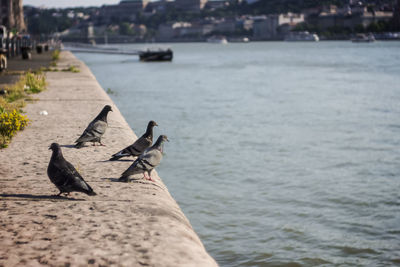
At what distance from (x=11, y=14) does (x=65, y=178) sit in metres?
114

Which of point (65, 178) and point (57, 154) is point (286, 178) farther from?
point (65, 178)

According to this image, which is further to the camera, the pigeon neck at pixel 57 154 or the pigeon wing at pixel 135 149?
the pigeon wing at pixel 135 149

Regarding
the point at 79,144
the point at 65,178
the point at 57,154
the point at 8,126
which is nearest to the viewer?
the point at 65,178

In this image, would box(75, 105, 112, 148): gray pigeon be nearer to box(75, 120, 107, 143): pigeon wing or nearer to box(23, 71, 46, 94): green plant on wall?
box(75, 120, 107, 143): pigeon wing

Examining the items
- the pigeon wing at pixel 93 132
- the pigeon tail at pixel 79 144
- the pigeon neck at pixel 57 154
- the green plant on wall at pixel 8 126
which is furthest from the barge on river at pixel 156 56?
the pigeon neck at pixel 57 154

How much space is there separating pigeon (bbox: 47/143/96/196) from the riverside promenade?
115 mm

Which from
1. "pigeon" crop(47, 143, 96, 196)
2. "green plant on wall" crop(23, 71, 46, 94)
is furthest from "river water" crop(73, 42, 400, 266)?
"green plant on wall" crop(23, 71, 46, 94)

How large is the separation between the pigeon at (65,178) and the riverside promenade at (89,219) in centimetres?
12

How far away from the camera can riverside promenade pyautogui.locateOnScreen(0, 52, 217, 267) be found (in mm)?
3559

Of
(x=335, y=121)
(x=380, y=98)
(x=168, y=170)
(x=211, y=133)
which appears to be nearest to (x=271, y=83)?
(x=380, y=98)

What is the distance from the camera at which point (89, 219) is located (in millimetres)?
4332

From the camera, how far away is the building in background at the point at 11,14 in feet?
362

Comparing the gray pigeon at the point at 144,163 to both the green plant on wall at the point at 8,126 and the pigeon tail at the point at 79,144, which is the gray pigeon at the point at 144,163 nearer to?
the pigeon tail at the point at 79,144

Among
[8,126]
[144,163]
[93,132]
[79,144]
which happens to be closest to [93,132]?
[93,132]
